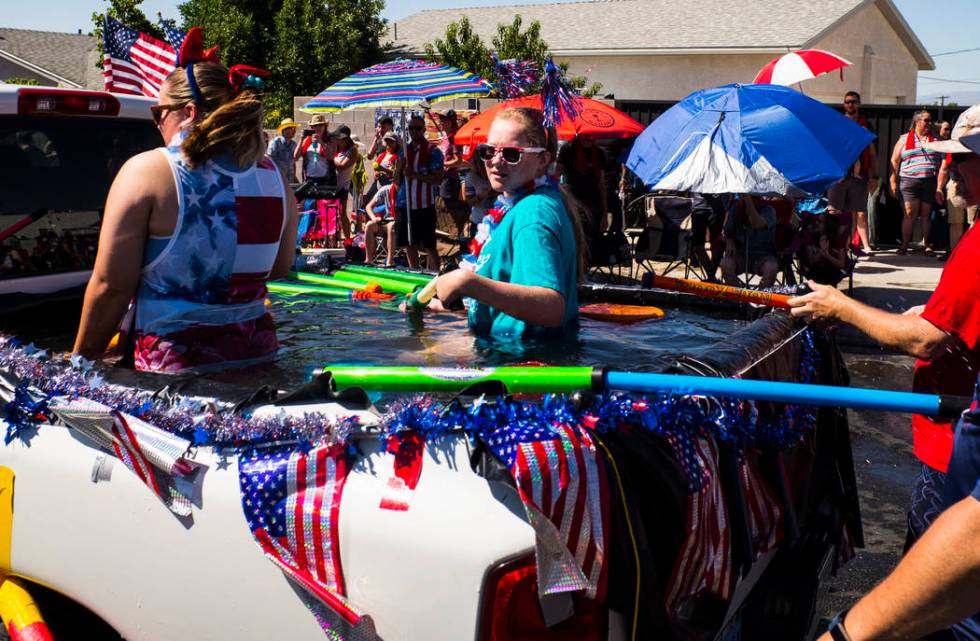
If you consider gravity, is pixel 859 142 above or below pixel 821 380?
above

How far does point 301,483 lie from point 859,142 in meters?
8.14

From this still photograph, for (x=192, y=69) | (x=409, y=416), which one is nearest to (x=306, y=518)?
(x=409, y=416)

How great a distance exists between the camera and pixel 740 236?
32.1ft

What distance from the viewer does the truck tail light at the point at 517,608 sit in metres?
1.88

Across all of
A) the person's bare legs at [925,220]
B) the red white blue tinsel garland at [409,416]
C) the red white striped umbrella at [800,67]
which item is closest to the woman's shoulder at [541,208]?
the red white blue tinsel garland at [409,416]

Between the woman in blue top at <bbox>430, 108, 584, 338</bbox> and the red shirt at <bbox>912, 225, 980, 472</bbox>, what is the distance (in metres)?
1.08

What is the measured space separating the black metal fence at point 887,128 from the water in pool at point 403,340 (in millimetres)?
12320

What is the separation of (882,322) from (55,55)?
48.4 m

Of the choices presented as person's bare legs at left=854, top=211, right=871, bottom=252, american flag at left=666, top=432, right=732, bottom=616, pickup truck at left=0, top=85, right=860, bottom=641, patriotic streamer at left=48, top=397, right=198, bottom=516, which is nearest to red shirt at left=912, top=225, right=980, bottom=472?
pickup truck at left=0, top=85, right=860, bottom=641

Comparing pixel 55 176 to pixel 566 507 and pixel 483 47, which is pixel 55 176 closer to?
pixel 566 507

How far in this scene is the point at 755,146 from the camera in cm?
898

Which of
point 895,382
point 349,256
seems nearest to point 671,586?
point 349,256

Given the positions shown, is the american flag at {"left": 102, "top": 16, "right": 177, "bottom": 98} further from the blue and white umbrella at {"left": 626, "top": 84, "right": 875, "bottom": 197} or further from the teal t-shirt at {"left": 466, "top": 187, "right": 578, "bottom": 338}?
the blue and white umbrella at {"left": 626, "top": 84, "right": 875, "bottom": 197}

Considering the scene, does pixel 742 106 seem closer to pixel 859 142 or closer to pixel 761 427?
pixel 859 142
